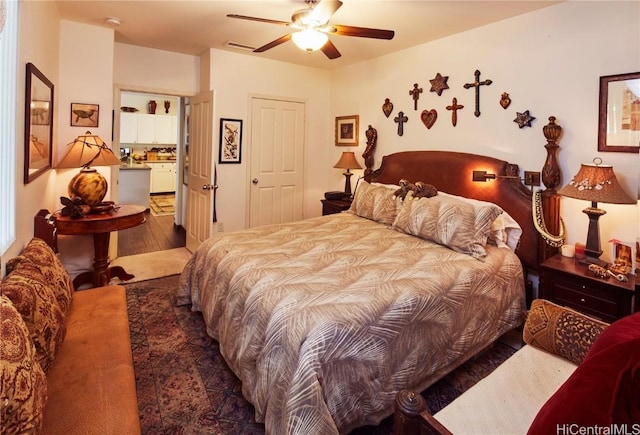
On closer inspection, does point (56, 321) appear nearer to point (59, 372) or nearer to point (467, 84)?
point (59, 372)

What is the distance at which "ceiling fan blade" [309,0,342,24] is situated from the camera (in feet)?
7.18

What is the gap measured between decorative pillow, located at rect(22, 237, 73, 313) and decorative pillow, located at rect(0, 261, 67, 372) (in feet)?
0.36

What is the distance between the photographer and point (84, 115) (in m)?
3.69

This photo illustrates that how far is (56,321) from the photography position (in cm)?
161

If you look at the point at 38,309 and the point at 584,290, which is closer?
the point at 38,309

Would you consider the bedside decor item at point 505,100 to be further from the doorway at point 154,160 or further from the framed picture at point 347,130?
the doorway at point 154,160

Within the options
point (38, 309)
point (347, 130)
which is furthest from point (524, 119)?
point (38, 309)

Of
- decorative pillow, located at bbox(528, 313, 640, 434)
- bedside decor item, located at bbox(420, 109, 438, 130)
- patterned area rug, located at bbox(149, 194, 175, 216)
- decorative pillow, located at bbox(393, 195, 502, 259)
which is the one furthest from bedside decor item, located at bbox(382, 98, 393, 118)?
patterned area rug, located at bbox(149, 194, 175, 216)

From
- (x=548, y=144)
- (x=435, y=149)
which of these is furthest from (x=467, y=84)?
(x=548, y=144)

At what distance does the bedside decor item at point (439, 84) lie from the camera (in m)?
3.62

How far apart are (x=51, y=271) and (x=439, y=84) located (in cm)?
357

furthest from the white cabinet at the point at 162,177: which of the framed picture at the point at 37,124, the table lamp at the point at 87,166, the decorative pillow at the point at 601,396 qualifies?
the decorative pillow at the point at 601,396

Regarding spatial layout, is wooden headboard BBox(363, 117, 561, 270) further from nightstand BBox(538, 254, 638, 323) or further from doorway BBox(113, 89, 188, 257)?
doorway BBox(113, 89, 188, 257)

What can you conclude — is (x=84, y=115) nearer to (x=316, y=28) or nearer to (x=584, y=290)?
(x=316, y=28)
